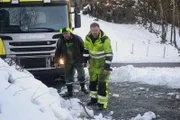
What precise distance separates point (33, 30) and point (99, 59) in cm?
267

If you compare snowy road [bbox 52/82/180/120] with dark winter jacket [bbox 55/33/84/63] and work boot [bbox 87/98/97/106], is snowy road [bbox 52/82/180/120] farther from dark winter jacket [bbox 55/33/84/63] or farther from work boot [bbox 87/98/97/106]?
dark winter jacket [bbox 55/33/84/63]

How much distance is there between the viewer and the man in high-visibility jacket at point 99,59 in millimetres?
7441

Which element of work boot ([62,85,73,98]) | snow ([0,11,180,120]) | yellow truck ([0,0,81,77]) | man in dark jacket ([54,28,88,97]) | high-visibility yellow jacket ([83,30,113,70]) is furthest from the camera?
yellow truck ([0,0,81,77])

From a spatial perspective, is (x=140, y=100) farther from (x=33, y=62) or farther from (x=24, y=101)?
(x=24, y=101)

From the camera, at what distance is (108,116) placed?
716 centimetres

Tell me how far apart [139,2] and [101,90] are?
2472cm

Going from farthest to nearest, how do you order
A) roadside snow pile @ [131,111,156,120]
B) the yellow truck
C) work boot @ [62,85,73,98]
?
the yellow truck → work boot @ [62,85,73,98] → roadside snow pile @ [131,111,156,120]

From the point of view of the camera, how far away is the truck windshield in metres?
9.52

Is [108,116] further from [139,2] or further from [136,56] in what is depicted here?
[139,2]

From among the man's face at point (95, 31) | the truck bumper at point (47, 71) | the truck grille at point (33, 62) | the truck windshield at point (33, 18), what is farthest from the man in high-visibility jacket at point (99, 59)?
the truck windshield at point (33, 18)

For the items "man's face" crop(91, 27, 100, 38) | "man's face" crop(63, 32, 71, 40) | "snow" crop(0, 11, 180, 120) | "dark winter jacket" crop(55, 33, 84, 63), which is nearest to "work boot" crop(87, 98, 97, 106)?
"snow" crop(0, 11, 180, 120)

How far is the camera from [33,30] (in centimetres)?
952

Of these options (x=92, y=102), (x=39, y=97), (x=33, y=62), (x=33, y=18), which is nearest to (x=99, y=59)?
(x=92, y=102)

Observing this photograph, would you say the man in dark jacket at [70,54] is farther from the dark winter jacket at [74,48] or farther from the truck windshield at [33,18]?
the truck windshield at [33,18]
